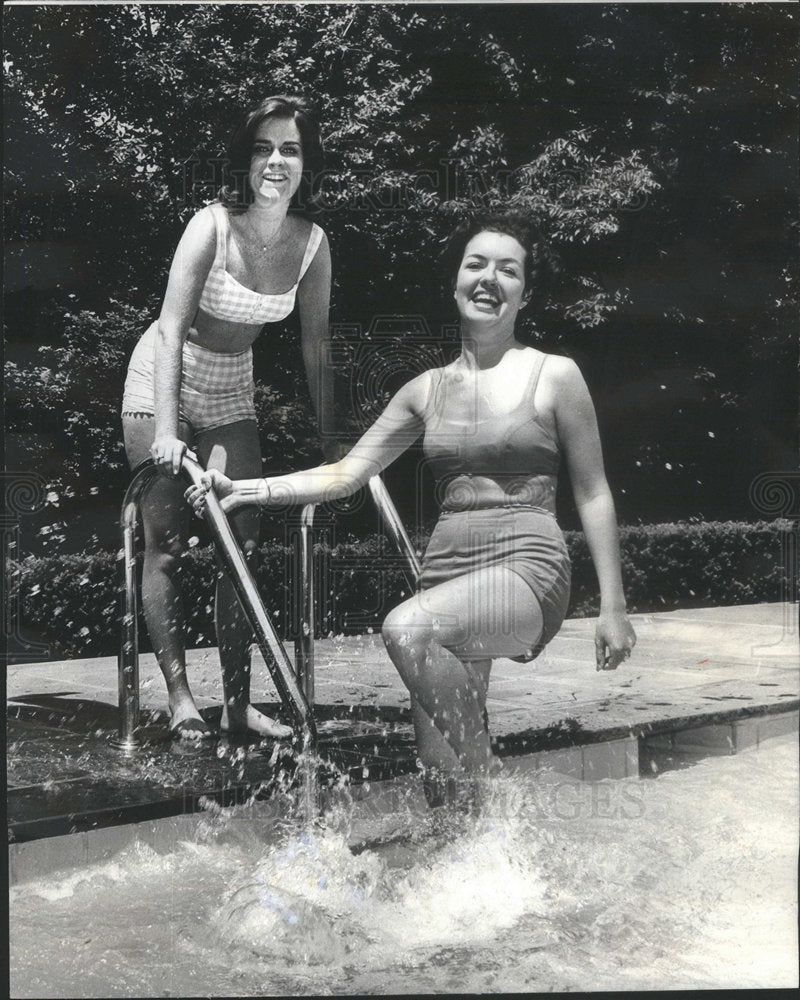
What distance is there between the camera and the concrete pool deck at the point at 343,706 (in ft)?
A: 11.3

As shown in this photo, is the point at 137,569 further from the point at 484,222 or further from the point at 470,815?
the point at 484,222

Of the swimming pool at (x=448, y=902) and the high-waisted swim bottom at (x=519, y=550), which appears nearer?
the swimming pool at (x=448, y=902)

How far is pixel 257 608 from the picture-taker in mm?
3539

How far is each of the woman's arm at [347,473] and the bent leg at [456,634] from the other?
42cm

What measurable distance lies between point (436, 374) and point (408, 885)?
5.10 feet

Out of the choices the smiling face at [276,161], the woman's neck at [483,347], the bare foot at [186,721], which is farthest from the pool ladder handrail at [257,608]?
the smiling face at [276,161]

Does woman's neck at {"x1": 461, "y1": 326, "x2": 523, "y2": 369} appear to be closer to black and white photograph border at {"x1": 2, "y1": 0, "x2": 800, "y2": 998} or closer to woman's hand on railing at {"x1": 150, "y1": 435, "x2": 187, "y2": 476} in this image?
black and white photograph border at {"x1": 2, "y1": 0, "x2": 800, "y2": 998}

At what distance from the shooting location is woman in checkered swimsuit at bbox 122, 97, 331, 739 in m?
3.46

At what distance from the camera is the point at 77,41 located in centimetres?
337

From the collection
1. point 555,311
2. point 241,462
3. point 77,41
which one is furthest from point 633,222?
point 77,41

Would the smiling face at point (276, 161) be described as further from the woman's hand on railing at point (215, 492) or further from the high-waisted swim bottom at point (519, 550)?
the high-waisted swim bottom at point (519, 550)

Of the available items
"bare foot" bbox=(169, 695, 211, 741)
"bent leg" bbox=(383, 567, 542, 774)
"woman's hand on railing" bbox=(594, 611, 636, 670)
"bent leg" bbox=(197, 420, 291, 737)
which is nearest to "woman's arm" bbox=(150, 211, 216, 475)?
"bent leg" bbox=(197, 420, 291, 737)

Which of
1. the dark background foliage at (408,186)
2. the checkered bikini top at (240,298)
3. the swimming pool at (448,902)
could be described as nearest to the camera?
the swimming pool at (448,902)

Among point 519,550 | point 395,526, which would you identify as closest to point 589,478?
point 519,550
